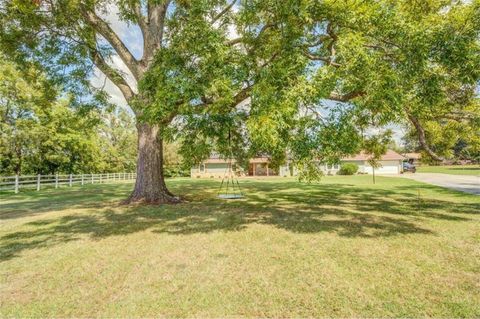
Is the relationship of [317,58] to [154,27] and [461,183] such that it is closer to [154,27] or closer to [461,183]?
[154,27]

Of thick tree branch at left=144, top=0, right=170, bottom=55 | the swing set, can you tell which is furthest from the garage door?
thick tree branch at left=144, top=0, right=170, bottom=55

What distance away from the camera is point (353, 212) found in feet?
32.8

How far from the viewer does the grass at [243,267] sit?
11.8 ft

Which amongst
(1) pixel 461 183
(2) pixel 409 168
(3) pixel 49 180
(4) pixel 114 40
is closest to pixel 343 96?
(4) pixel 114 40

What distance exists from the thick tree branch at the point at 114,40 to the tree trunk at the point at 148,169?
2.43m

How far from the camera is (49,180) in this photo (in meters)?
22.5

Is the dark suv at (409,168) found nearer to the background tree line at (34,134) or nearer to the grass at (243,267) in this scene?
the grass at (243,267)

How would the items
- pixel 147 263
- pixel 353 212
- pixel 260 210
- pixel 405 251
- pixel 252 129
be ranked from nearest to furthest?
pixel 147 263 → pixel 405 251 → pixel 252 129 → pixel 353 212 → pixel 260 210

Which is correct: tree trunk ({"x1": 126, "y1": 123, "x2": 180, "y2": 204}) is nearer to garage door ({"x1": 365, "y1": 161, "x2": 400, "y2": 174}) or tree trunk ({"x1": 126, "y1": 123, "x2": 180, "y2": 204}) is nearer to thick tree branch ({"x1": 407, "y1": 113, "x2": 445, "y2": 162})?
thick tree branch ({"x1": 407, "y1": 113, "x2": 445, "y2": 162})

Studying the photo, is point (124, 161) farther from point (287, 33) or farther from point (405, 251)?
point (405, 251)

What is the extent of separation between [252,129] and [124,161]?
134ft

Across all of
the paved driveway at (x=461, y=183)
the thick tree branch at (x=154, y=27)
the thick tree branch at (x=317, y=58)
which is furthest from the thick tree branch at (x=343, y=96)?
the paved driveway at (x=461, y=183)

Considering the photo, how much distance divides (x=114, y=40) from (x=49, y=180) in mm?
15138

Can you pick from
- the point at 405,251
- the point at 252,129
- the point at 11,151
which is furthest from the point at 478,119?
the point at 11,151
